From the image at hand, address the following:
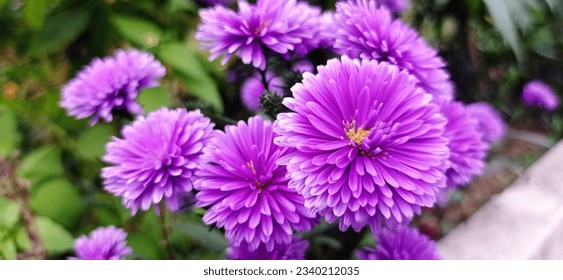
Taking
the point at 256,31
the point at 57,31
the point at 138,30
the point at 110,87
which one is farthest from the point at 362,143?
the point at 57,31

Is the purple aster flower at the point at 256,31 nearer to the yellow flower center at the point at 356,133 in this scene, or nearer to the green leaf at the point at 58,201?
the yellow flower center at the point at 356,133

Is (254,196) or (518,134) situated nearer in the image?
(254,196)

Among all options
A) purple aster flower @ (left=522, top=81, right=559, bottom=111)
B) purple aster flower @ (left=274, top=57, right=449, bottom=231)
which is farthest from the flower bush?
purple aster flower @ (left=522, top=81, right=559, bottom=111)

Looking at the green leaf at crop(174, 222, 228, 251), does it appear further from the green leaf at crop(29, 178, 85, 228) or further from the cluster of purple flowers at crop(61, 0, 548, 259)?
the green leaf at crop(29, 178, 85, 228)

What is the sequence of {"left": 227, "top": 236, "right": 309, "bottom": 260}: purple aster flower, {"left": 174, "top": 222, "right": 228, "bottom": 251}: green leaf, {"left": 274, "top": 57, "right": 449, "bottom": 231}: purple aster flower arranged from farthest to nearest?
{"left": 174, "top": 222, "right": 228, "bottom": 251}: green leaf → {"left": 227, "top": 236, "right": 309, "bottom": 260}: purple aster flower → {"left": 274, "top": 57, "right": 449, "bottom": 231}: purple aster flower

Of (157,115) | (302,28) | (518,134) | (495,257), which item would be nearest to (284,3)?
(302,28)

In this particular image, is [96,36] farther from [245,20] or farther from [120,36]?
[245,20]
